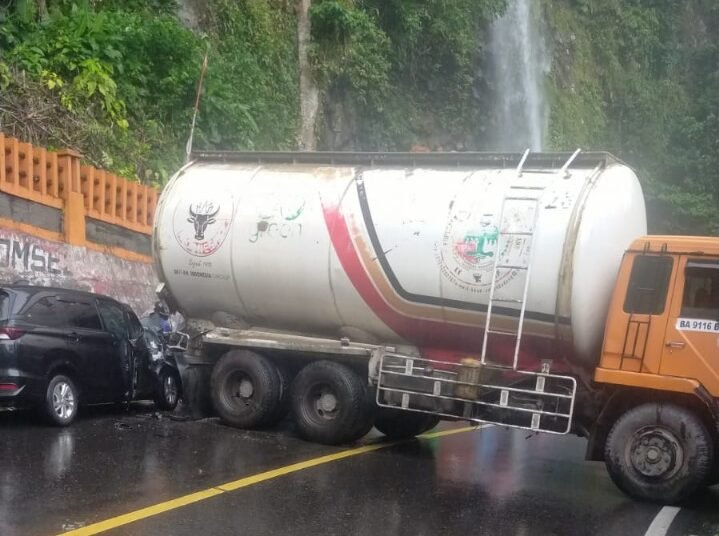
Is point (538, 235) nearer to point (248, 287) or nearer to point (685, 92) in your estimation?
point (248, 287)

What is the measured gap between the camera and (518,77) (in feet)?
103

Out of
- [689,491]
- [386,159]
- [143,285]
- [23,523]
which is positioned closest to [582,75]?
[143,285]

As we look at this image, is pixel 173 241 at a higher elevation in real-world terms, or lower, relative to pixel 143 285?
higher

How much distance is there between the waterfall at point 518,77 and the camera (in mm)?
30500

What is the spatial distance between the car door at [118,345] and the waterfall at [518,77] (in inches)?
821

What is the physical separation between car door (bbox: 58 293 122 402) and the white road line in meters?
6.32

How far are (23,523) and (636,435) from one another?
5.14m

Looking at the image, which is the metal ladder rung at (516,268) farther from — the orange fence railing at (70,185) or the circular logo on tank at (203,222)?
the orange fence railing at (70,185)

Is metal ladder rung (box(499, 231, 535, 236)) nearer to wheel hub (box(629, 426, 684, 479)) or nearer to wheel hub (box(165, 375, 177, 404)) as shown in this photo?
wheel hub (box(629, 426, 684, 479))

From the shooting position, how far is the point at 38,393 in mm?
9047

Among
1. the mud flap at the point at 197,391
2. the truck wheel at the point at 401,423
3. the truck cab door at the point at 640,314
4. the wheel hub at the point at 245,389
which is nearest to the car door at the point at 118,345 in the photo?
the mud flap at the point at 197,391

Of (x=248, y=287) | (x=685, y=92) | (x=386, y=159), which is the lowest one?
(x=248, y=287)

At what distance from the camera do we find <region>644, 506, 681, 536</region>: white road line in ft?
21.9

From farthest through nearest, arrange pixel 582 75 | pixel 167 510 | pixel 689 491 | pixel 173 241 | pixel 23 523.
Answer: pixel 582 75 → pixel 173 241 → pixel 689 491 → pixel 167 510 → pixel 23 523
